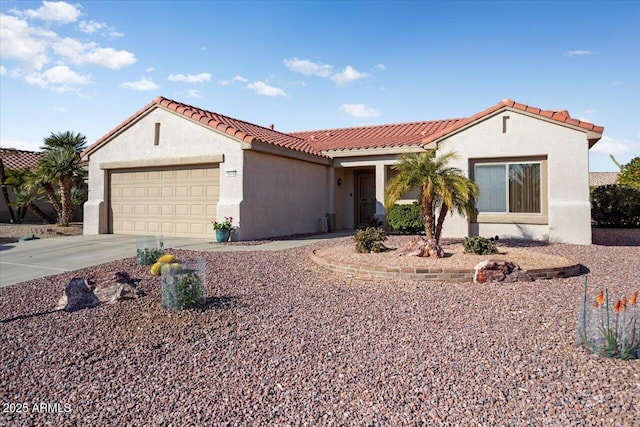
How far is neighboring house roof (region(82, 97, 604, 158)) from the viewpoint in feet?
38.2

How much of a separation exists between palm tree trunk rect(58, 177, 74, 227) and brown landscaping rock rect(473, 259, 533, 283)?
1607cm

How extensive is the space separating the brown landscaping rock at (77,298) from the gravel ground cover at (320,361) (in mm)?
210

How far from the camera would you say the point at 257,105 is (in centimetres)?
1719

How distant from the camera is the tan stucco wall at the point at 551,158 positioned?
11328mm

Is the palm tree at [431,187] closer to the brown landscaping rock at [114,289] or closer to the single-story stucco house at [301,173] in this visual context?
the single-story stucco house at [301,173]

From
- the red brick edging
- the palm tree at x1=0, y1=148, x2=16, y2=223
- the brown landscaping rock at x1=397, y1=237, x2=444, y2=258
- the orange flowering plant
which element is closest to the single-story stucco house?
the brown landscaping rock at x1=397, y1=237, x2=444, y2=258

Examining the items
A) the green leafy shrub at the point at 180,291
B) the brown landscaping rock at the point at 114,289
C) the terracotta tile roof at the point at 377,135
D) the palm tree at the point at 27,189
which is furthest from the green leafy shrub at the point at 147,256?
the palm tree at the point at 27,189

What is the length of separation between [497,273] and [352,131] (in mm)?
14006

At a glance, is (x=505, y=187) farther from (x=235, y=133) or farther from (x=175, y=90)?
(x=175, y=90)

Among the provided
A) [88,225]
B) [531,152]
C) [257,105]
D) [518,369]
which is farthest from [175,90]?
[518,369]

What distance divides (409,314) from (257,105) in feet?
45.8

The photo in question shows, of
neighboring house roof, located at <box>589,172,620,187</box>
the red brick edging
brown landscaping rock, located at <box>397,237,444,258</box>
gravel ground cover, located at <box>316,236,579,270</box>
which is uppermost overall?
neighboring house roof, located at <box>589,172,620,187</box>

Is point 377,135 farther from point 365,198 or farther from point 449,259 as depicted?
point 449,259

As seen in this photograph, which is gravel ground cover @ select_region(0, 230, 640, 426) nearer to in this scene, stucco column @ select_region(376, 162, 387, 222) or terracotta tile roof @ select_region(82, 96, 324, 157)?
terracotta tile roof @ select_region(82, 96, 324, 157)
